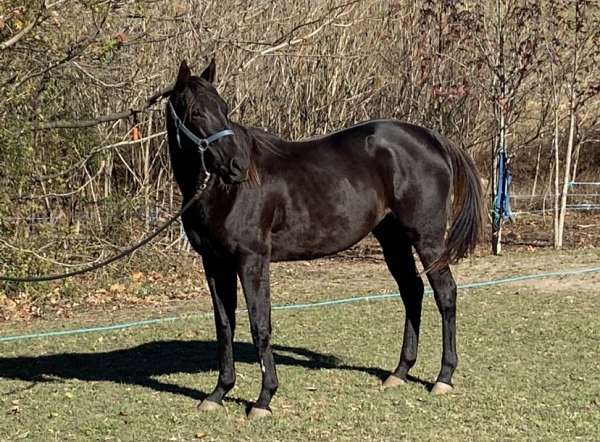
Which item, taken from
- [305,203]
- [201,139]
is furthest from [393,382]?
[201,139]

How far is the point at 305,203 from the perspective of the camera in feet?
20.4

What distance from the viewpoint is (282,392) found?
644 cm

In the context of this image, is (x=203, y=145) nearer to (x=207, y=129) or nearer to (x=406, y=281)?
(x=207, y=129)

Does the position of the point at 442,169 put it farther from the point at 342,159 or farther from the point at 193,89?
the point at 193,89

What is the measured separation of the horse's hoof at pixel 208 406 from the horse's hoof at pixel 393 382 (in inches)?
45.6

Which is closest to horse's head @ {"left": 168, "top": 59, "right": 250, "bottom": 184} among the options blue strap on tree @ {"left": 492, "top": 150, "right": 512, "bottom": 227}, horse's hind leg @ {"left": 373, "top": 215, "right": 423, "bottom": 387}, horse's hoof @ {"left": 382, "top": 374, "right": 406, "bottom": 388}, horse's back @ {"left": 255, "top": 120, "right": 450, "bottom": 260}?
horse's back @ {"left": 255, "top": 120, "right": 450, "bottom": 260}

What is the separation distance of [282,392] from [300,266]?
22.8 ft

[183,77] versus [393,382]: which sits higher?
[183,77]

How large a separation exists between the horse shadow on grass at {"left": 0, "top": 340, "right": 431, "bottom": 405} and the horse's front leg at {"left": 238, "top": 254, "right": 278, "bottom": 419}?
2.47ft

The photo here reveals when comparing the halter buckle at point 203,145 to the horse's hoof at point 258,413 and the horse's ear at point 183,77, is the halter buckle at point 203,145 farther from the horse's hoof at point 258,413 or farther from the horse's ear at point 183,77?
the horse's hoof at point 258,413

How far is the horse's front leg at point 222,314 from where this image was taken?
6.11 meters

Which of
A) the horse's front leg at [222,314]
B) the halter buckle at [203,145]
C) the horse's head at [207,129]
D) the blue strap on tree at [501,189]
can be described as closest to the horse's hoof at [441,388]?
the horse's front leg at [222,314]

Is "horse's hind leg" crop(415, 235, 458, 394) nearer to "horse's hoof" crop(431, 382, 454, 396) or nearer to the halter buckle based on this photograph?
"horse's hoof" crop(431, 382, 454, 396)

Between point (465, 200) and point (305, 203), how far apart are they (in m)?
1.20
